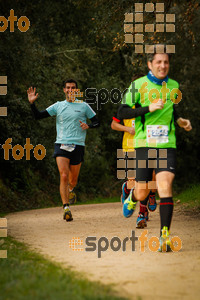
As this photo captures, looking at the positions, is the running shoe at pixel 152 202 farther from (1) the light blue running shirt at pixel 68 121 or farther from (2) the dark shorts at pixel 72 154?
(1) the light blue running shirt at pixel 68 121

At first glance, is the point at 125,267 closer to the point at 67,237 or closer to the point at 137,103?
the point at 137,103

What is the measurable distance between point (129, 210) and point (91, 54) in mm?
16135

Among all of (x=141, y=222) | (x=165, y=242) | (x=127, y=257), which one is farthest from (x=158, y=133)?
(x=141, y=222)

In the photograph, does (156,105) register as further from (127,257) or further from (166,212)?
(127,257)

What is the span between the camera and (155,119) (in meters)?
7.39

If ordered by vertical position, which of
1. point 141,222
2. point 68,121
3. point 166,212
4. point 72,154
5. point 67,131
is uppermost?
point 68,121

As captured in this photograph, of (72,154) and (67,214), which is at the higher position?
(72,154)

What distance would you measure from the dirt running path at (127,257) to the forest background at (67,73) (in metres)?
4.30

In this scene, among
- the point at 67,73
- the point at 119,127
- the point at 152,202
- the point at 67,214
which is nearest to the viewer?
the point at 119,127

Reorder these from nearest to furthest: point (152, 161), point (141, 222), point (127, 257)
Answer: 1. point (127, 257)
2. point (152, 161)
3. point (141, 222)

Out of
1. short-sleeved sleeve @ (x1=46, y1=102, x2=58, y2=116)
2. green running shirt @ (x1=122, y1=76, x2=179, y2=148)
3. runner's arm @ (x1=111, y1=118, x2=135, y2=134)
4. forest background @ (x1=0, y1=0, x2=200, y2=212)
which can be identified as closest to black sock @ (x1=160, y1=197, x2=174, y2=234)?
A: green running shirt @ (x1=122, y1=76, x2=179, y2=148)

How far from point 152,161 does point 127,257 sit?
4.37ft

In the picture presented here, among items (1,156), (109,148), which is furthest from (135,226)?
(109,148)

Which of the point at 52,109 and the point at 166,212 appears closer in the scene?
the point at 166,212
